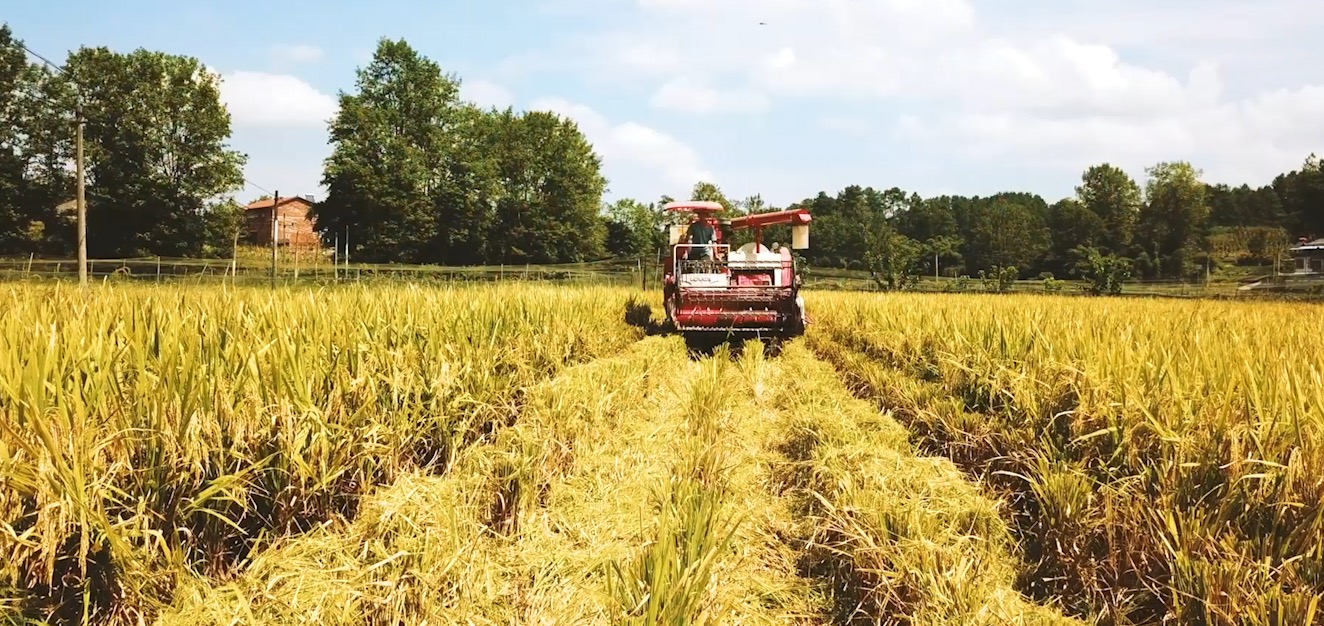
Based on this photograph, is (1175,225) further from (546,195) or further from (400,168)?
(400,168)

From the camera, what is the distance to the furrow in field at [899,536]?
235 cm

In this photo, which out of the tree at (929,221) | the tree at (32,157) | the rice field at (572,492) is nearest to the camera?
the rice field at (572,492)

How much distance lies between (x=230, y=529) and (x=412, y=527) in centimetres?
64

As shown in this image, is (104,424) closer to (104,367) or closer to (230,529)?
(104,367)

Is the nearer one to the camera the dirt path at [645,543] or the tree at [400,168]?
the dirt path at [645,543]

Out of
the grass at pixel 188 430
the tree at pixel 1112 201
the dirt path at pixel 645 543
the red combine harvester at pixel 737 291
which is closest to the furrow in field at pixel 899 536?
the dirt path at pixel 645 543

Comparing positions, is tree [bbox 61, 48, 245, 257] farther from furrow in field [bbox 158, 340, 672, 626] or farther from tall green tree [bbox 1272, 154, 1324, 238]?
tall green tree [bbox 1272, 154, 1324, 238]

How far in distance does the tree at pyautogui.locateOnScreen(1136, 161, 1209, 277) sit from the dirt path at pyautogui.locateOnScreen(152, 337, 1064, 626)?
259 feet

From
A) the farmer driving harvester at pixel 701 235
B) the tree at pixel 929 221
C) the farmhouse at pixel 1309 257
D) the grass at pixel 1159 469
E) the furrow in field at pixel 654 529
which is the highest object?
the tree at pixel 929 221

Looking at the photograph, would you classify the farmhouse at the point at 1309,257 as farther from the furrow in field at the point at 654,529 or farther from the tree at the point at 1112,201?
the furrow in field at the point at 654,529

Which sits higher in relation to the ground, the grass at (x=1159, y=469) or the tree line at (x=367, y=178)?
the tree line at (x=367, y=178)

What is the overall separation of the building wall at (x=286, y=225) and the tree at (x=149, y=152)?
2270 cm

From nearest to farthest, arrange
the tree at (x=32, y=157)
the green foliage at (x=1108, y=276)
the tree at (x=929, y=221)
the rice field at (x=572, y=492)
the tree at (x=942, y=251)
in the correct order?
the rice field at (x=572, y=492) < the green foliage at (x=1108, y=276) < the tree at (x=32, y=157) < the tree at (x=942, y=251) < the tree at (x=929, y=221)

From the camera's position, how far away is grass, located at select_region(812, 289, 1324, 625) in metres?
2.06
